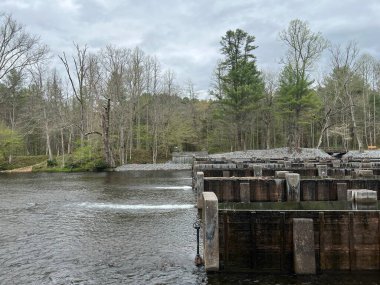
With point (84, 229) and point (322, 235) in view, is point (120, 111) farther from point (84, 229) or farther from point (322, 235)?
point (322, 235)

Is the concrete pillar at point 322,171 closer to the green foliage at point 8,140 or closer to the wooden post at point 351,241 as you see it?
the wooden post at point 351,241

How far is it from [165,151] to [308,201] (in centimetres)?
4812

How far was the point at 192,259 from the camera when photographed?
35.3 ft

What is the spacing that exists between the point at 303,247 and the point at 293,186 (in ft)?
23.3

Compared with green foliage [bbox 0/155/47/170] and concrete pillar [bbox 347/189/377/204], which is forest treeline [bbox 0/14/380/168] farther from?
concrete pillar [bbox 347/189/377/204]

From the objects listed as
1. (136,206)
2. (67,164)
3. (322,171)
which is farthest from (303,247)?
(67,164)

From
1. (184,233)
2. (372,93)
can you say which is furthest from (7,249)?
(372,93)

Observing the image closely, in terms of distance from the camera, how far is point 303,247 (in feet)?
31.4

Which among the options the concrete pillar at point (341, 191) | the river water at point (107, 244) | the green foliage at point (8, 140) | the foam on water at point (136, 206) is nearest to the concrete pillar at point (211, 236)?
the river water at point (107, 244)

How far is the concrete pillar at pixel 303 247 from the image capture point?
9430mm

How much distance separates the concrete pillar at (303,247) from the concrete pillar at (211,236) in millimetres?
2019

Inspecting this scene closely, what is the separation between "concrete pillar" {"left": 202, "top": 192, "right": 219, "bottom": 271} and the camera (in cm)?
972

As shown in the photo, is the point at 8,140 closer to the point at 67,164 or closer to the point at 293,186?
the point at 67,164

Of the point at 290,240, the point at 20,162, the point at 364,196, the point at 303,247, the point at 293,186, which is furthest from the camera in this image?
the point at 20,162
